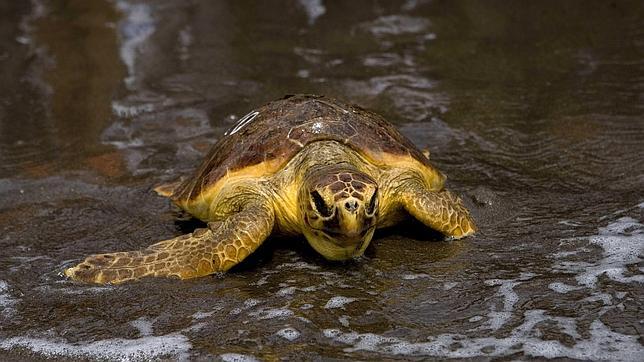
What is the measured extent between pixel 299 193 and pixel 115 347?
4.45 feet

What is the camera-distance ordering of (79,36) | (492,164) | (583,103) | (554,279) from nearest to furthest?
(554,279)
(492,164)
(583,103)
(79,36)

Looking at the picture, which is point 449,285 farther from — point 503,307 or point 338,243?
point 338,243

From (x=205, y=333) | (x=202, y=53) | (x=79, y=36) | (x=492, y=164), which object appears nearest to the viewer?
(x=205, y=333)

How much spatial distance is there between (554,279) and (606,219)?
922mm

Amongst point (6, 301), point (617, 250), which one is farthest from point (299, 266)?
point (617, 250)

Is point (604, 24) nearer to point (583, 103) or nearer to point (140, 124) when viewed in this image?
point (583, 103)

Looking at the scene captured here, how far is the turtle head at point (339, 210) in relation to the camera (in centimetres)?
392

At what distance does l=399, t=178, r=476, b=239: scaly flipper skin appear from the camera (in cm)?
452

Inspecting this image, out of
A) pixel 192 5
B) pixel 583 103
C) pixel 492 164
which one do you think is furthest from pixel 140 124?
pixel 192 5

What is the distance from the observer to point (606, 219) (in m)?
4.67

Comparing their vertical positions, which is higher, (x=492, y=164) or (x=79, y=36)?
(x=79, y=36)

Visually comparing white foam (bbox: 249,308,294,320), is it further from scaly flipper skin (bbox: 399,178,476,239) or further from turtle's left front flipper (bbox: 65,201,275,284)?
scaly flipper skin (bbox: 399,178,476,239)

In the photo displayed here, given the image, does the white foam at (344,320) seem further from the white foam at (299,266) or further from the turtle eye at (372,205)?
the white foam at (299,266)

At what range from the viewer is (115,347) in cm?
351
